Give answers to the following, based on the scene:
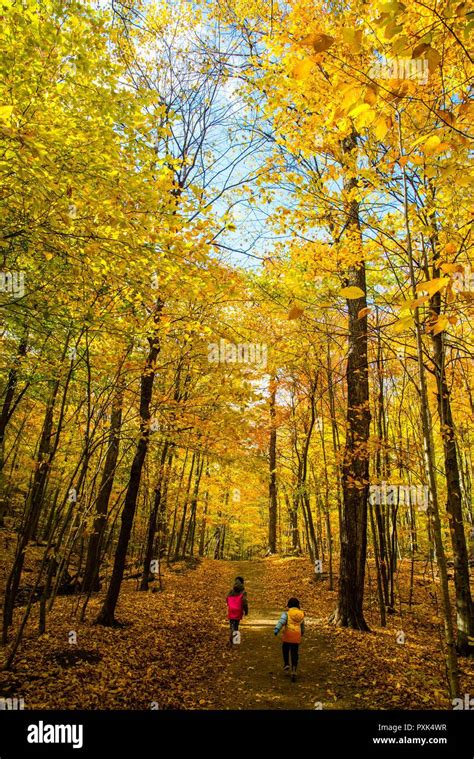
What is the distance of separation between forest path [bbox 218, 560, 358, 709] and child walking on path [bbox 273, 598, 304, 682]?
0.25m

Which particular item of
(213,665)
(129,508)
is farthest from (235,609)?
(129,508)

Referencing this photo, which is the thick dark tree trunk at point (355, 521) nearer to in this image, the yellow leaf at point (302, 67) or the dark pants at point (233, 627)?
the dark pants at point (233, 627)

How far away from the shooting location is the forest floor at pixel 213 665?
18.1ft

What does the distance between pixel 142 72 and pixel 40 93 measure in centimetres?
650

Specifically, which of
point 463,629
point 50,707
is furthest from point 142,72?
point 463,629

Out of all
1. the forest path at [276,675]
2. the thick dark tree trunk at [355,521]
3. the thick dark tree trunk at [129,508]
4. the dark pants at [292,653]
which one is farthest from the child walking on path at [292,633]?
the thick dark tree trunk at [129,508]

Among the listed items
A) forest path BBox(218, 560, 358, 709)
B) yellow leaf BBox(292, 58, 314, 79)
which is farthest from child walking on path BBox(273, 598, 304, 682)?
yellow leaf BBox(292, 58, 314, 79)

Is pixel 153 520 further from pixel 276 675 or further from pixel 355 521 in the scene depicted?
pixel 355 521

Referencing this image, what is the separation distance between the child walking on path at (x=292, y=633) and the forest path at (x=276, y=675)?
25 centimetres

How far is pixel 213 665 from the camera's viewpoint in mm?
7289

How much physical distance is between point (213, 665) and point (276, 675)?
1230 mm

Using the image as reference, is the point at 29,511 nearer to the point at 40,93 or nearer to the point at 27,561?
the point at 40,93

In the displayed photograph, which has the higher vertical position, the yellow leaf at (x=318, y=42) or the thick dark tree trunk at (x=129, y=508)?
the yellow leaf at (x=318, y=42)

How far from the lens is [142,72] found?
8922 millimetres
